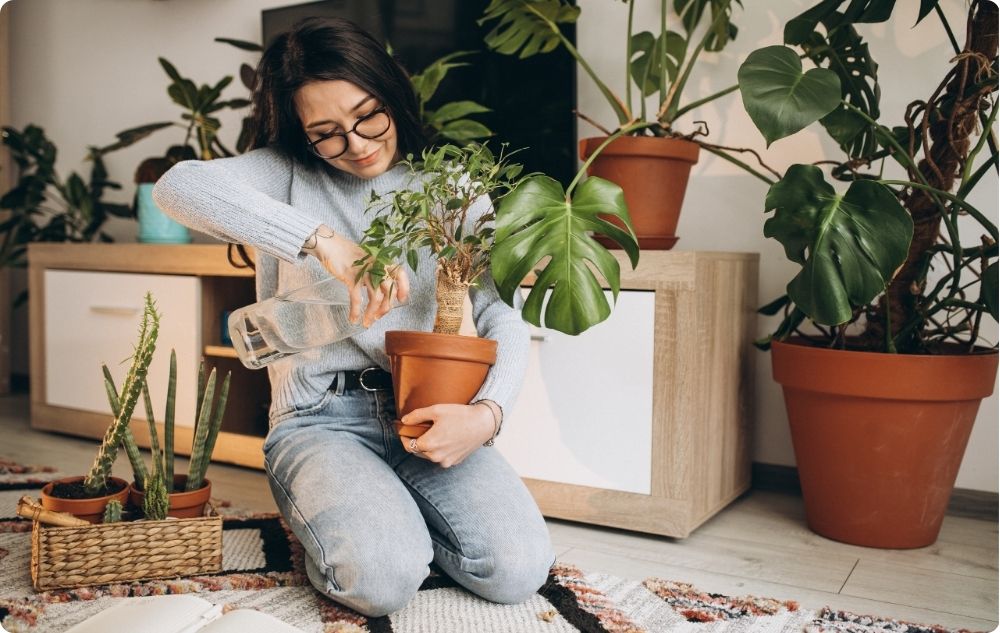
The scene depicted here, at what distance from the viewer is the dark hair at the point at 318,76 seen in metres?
1.31

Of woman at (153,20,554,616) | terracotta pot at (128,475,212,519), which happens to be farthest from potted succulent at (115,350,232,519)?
woman at (153,20,554,616)

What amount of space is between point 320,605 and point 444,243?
592 millimetres

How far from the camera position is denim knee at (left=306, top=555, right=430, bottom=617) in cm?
122

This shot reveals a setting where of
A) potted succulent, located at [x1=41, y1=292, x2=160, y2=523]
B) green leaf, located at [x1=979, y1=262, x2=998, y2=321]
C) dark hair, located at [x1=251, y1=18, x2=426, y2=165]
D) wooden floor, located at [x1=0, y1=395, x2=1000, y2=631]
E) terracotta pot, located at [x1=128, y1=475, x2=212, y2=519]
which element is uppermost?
dark hair, located at [x1=251, y1=18, x2=426, y2=165]

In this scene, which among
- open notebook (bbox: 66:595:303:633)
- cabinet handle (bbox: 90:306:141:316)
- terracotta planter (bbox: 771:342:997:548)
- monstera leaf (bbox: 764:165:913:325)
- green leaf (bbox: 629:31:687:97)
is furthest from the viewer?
cabinet handle (bbox: 90:306:141:316)

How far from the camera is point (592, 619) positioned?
130cm

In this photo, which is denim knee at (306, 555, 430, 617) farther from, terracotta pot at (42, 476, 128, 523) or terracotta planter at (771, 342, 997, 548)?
terracotta planter at (771, 342, 997, 548)

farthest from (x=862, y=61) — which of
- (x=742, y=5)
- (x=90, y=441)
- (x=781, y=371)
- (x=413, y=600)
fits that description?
(x=90, y=441)

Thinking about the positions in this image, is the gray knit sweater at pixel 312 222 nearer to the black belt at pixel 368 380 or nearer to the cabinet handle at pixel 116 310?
the black belt at pixel 368 380

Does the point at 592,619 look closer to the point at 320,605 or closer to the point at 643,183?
the point at 320,605

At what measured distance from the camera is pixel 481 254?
4.16ft

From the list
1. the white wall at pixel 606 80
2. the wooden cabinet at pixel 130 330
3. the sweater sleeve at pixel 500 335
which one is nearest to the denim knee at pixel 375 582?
the sweater sleeve at pixel 500 335

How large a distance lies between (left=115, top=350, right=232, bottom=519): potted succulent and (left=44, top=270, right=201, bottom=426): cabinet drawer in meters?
0.90

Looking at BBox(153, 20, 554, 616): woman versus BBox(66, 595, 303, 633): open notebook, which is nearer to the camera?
BBox(66, 595, 303, 633): open notebook
